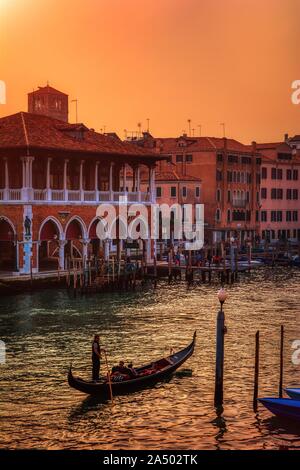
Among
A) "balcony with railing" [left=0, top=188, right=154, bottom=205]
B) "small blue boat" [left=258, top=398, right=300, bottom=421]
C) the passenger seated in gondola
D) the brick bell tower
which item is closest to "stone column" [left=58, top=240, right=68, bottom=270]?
"balcony with railing" [left=0, top=188, right=154, bottom=205]

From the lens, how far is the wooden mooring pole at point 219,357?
66.3 feet

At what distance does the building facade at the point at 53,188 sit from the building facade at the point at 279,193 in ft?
94.2

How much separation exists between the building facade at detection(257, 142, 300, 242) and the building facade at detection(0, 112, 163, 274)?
94.2 feet

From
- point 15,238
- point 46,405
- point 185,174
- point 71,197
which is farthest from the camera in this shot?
point 185,174

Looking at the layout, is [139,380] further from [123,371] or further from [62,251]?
[62,251]

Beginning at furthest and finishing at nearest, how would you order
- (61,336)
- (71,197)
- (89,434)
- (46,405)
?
(71,197)
(61,336)
(46,405)
(89,434)

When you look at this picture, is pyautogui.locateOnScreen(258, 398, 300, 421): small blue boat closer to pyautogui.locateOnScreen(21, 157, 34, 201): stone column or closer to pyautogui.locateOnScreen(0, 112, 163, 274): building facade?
pyautogui.locateOnScreen(0, 112, 163, 274): building facade

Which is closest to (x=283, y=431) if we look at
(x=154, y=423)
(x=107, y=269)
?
(x=154, y=423)

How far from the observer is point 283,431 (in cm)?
1927

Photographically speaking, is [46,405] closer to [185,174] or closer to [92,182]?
[92,182]

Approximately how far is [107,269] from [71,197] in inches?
177

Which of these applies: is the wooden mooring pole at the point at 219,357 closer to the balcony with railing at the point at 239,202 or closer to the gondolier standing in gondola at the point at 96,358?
the gondolier standing in gondola at the point at 96,358

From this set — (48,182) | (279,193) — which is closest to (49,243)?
(48,182)

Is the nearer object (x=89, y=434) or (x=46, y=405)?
(x=89, y=434)
